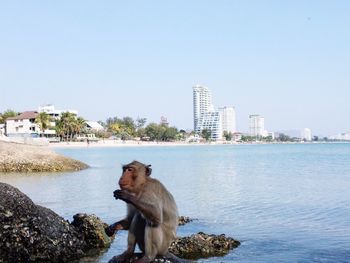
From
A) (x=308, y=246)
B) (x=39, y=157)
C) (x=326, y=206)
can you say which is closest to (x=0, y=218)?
(x=308, y=246)

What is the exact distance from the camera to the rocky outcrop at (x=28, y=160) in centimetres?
5000

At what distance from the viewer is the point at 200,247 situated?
15.8 meters

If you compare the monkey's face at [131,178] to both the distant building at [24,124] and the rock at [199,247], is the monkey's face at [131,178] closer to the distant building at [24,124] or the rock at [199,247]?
the rock at [199,247]

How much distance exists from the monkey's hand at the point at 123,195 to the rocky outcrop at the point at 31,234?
6.01 meters

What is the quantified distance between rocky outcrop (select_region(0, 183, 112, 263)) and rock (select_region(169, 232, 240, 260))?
267cm

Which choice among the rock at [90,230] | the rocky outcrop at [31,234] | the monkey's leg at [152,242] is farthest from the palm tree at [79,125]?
the monkey's leg at [152,242]

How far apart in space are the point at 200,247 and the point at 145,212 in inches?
331

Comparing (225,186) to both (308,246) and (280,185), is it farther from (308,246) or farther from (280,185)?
(308,246)

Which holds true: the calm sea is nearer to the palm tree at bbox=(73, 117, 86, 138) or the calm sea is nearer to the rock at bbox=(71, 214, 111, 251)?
the rock at bbox=(71, 214, 111, 251)

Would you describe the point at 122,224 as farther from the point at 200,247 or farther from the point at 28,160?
the point at 28,160

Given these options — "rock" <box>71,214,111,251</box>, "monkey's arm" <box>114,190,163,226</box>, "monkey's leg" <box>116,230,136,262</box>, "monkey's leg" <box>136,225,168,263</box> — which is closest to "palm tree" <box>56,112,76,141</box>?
"rock" <box>71,214,111,251</box>

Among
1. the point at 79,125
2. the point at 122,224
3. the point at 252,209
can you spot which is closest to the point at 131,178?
the point at 122,224

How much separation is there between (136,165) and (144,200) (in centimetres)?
51

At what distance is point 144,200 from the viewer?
7762 mm
